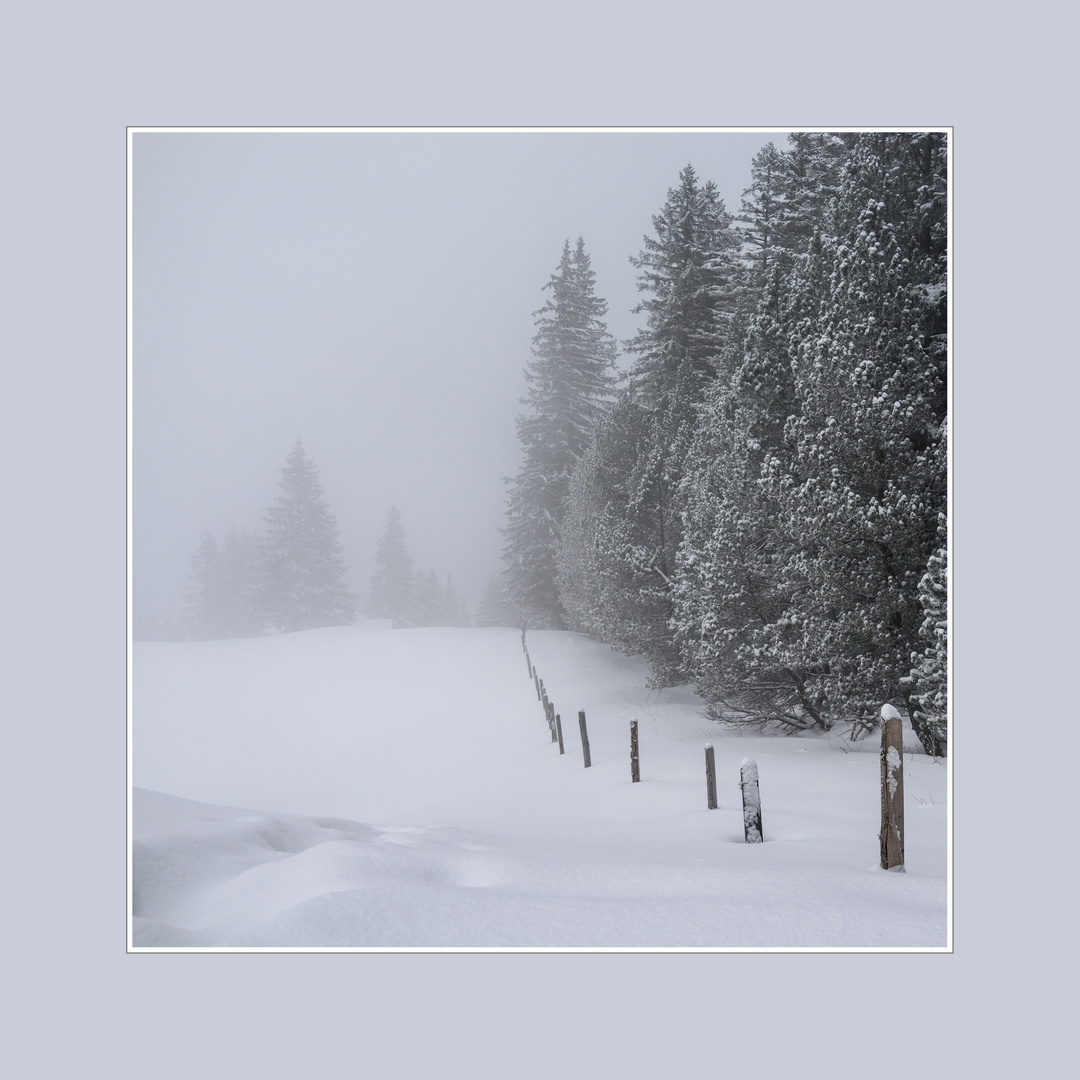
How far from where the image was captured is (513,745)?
18078mm

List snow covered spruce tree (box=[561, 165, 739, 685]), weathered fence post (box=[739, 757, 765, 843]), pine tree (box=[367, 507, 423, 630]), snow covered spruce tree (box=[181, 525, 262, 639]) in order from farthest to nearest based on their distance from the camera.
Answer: pine tree (box=[367, 507, 423, 630]) → snow covered spruce tree (box=[181, 525, 262, 639]) → snow covered spruce tree (box=[561, 165, 739, 685]) → weathered fence post (box=[739, 757, 765, 843])

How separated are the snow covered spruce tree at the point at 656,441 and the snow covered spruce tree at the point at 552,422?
519cm

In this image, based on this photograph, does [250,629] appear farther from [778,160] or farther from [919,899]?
[919,899]

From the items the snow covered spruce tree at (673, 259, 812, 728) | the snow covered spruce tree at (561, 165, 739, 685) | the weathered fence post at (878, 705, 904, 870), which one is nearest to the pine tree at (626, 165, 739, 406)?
the snow covered spruce tree at (561, 165, 739, 685)

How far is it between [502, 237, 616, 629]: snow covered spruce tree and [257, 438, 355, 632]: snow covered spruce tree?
47.3ft

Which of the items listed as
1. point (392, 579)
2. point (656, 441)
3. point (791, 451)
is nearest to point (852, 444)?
point (791, 451)

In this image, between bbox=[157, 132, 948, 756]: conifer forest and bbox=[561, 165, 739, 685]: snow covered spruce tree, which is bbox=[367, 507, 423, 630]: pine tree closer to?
bbox=[561, 165, 739, 685]: snow covered spruce tree

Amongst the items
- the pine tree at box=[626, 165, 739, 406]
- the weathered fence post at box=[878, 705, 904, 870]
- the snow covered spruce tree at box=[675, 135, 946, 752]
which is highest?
the pine tree at box=[626, 165, 739, 406]

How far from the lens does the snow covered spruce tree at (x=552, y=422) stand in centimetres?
3072

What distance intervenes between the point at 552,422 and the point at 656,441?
42.3 ft

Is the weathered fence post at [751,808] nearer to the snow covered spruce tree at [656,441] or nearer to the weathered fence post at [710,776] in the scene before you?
the weathered fence post at [710,776]

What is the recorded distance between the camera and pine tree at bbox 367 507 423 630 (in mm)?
56969

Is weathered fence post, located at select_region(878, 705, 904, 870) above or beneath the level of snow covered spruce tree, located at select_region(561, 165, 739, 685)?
beneath

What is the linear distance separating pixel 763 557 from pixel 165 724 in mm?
20181
